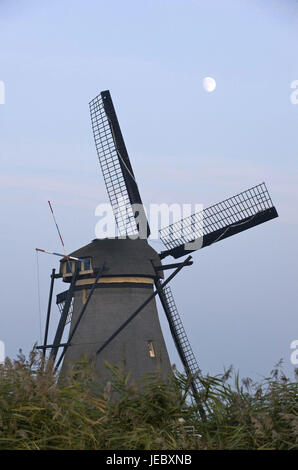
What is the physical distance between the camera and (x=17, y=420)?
7785 mm

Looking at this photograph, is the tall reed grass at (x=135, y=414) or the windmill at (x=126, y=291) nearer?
the tall reed grass at (x=135, y=414)

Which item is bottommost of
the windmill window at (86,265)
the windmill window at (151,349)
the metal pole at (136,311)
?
the windmill window at (151,349)

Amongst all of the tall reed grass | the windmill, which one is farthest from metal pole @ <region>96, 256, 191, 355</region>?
the tall reed grass

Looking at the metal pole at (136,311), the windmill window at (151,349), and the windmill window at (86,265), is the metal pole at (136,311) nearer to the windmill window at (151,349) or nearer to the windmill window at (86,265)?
the windmill window at (151,349)

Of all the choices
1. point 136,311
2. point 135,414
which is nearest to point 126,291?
point 136,311

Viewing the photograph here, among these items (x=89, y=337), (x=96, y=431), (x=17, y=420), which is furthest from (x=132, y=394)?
(x=89, y=337)

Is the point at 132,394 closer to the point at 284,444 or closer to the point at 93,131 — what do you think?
the point at 284,444

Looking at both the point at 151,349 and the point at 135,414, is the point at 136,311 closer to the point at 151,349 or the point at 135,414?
the point at 151,349

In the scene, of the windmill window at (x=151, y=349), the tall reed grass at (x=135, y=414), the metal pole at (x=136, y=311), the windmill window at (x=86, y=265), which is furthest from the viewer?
the windmill window at (x=151, y=349)

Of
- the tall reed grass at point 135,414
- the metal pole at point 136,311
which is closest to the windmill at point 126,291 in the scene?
the metal pole at point 136,311

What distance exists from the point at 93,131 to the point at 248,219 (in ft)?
20.9

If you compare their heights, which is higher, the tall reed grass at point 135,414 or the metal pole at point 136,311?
the metal pole at point 136,311
